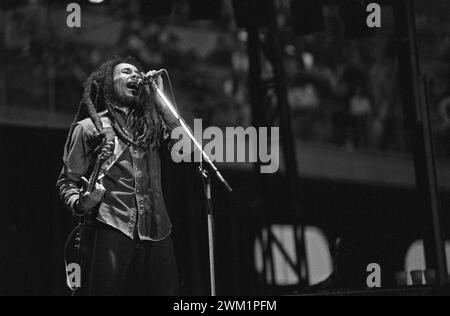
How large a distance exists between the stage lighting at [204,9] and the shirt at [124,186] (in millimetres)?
1030

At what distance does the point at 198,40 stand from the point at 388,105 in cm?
151

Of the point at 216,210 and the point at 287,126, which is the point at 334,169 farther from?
the point at 216,210

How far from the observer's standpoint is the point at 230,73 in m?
6.73

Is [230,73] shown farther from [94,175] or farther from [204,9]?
[94,175]

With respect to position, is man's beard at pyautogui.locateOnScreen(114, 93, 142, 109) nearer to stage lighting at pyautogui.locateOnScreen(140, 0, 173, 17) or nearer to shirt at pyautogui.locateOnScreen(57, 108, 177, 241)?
shirt at pyautogui.locateOnScreen(57, 108, 177, 241)

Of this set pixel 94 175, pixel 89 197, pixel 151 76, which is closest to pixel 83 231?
pixel 89 197

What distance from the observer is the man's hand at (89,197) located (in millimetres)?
5688

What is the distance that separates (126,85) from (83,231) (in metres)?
0.92

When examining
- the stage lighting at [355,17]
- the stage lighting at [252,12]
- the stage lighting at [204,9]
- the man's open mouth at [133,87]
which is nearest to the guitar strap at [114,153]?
the man's open mouth at [133,87]

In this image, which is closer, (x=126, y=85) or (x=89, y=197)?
(x=89, y=197)

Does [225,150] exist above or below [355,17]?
below

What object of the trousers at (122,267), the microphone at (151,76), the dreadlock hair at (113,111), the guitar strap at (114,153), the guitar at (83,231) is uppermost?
the microphone at (151,76)

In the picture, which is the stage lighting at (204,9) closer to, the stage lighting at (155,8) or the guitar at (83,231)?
the stage lighting at (155,8)
